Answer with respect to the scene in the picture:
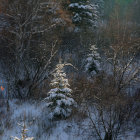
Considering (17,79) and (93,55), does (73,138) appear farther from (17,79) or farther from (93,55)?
(93,55)

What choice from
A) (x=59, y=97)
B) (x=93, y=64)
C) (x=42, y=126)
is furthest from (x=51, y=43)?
(x=42, y=126)

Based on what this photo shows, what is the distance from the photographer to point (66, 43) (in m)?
17.7

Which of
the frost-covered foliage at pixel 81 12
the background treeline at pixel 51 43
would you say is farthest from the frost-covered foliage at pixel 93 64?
the frost-covered foliage at pixel 81 12

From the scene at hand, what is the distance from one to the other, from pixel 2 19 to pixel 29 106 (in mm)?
7764

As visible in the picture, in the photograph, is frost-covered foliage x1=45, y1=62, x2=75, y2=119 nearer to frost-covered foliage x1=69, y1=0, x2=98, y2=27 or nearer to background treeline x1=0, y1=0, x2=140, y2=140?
background treeline x1=0, y1=0, x2=140, y2=140

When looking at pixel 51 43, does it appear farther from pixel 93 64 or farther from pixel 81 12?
pixel 81 12

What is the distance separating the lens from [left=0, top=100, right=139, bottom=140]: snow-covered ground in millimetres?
5941

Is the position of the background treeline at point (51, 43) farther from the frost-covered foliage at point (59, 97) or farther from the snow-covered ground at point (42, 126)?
the snow-covered ground at point (42, 126)

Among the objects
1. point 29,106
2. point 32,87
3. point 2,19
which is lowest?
point 29,106

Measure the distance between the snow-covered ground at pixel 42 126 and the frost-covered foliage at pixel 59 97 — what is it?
432 mm

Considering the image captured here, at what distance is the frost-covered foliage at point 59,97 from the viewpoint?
21.7 ft

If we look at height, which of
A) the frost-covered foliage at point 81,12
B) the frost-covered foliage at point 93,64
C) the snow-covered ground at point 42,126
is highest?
the frost-covered foliage at point 81,12

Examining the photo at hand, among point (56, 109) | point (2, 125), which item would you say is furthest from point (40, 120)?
point (2, 125)

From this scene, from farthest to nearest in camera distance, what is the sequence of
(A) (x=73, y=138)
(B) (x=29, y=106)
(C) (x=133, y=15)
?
(C) (x=133, y=15) < (B) (x=29, y=106) < (A) (x=73, y=138)
